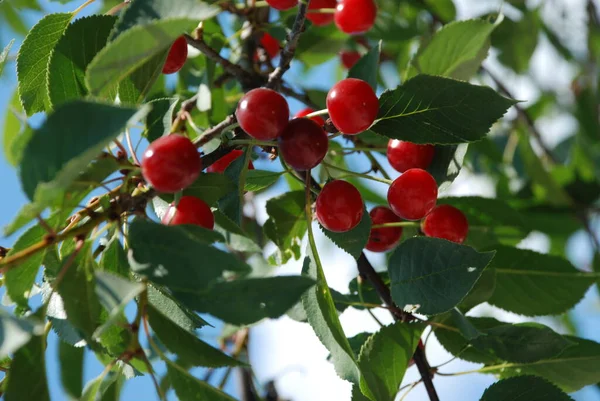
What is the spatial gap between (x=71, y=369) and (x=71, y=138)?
0.38m

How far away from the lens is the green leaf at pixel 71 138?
825 mm

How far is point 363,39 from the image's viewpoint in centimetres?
252

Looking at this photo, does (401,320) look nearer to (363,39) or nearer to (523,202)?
(363,39)

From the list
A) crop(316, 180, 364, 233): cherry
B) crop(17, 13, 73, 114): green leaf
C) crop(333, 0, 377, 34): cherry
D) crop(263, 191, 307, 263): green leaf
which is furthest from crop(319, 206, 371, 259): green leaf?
crop(333, 0, 377, 34): cherry

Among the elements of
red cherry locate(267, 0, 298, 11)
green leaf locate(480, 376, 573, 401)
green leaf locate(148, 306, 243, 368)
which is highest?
red cherry locate(267, 0, 298, 11)

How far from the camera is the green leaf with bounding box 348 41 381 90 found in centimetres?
146

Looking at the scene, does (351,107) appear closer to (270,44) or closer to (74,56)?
(74,56)

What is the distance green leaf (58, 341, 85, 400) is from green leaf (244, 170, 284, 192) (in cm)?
46

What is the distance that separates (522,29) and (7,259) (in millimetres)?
2305

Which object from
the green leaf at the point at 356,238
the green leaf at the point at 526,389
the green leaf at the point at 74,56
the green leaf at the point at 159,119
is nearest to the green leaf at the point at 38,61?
the green leaf at the point at 74,56

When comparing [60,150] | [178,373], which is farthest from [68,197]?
[178,373]

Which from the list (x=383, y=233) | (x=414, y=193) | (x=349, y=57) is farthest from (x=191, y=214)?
(x=349, y=57)

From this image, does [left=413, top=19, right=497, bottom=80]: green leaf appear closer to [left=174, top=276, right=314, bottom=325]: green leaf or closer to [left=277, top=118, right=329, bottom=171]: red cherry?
[left=277, top=118, right=329, bottom=171]: red cherry

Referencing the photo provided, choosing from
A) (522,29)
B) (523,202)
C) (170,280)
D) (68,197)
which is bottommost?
(523,202)
